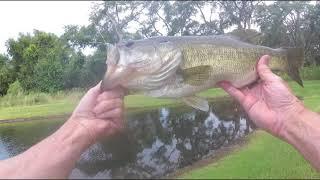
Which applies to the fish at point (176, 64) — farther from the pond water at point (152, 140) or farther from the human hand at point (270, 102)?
the pond water at point (152, 140)

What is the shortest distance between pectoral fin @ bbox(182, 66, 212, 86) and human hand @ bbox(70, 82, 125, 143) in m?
0.24

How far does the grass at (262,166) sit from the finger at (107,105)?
655cm

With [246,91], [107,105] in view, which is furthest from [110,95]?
[246,91]

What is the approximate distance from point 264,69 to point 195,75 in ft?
1.76

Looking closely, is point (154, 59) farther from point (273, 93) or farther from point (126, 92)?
point (273, 93)

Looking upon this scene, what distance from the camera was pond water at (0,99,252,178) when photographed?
39.0 feet

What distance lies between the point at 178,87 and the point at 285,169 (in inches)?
284

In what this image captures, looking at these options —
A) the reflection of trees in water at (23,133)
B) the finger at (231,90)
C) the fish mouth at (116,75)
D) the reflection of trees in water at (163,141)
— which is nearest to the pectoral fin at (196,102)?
the finger at (231,90)

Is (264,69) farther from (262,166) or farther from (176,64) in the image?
(262,166)

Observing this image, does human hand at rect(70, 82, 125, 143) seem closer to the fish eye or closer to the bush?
the fish eye

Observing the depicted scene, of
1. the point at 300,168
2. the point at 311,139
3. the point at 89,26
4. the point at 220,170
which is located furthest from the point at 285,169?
the point at 311,139

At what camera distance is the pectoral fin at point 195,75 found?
6.17 ft

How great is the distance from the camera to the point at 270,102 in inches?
102

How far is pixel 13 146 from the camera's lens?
1366 cm
